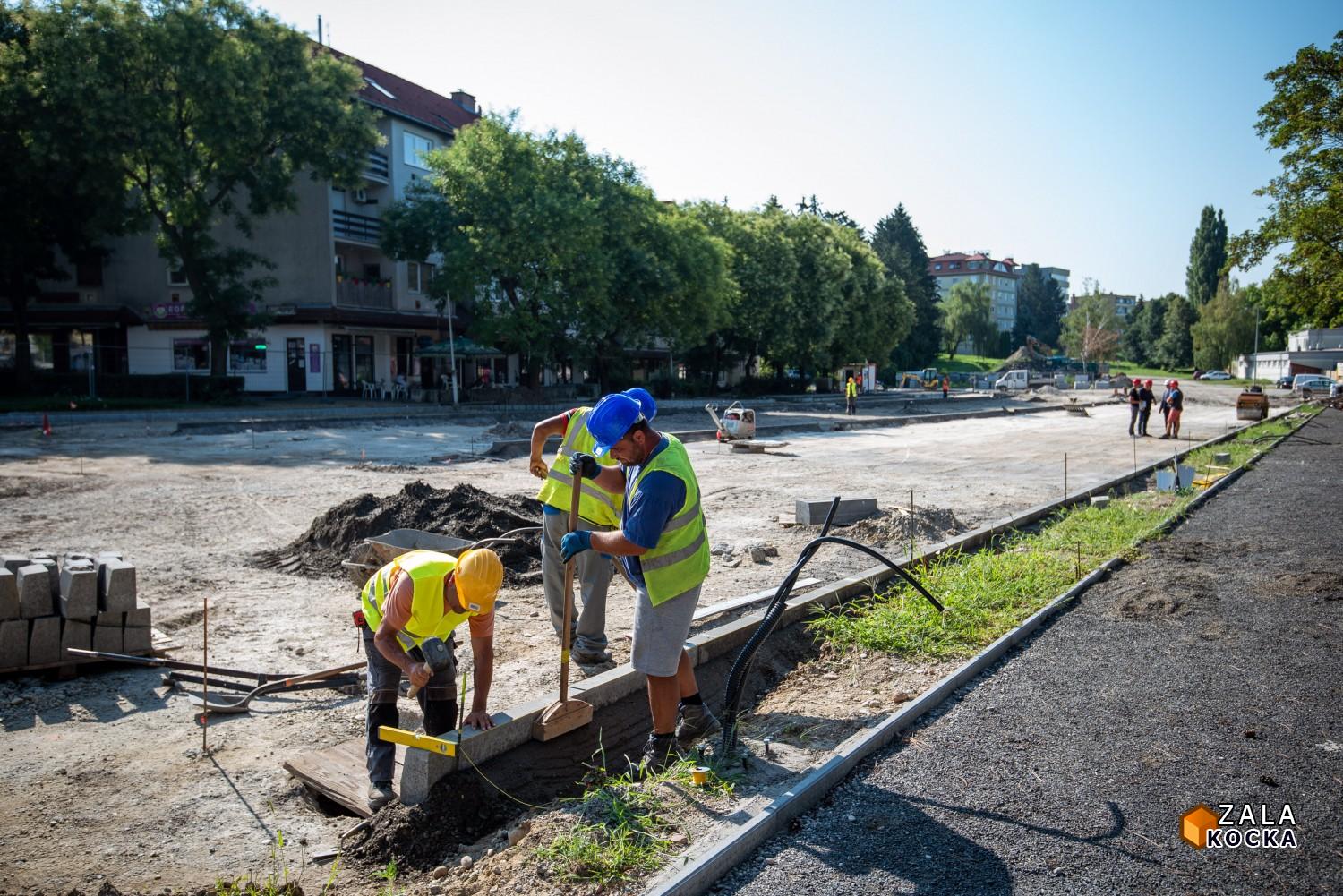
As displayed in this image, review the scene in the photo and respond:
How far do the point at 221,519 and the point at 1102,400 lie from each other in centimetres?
5523

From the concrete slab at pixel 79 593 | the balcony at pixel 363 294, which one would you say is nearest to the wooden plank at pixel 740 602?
the concrete slab at pixel 79 593

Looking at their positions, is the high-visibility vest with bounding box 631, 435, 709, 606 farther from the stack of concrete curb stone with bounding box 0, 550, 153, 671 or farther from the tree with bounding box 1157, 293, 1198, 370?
the tree with bounding box 1157, 293, 1198, 370

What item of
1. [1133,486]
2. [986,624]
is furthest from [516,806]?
[1133,486]

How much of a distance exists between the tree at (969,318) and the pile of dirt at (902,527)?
343ft

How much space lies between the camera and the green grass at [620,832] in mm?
3504

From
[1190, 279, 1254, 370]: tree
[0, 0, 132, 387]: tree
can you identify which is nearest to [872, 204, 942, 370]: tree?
[1190, 279, 1254, 370]: tree

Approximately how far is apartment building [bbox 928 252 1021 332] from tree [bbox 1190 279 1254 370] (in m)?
55.4

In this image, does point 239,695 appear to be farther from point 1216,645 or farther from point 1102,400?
point 1102,400

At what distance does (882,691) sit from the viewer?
558cm

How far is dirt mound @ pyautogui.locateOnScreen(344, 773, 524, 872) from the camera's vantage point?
395 centimetres

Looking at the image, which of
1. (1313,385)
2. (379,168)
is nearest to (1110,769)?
(379,168)

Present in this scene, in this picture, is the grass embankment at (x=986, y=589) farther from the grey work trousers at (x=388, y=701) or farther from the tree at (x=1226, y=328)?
the tree at (x=1226, y=328)

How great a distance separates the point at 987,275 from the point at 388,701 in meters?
157

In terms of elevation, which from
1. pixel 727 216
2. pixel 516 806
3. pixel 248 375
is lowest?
pixel 516 806
